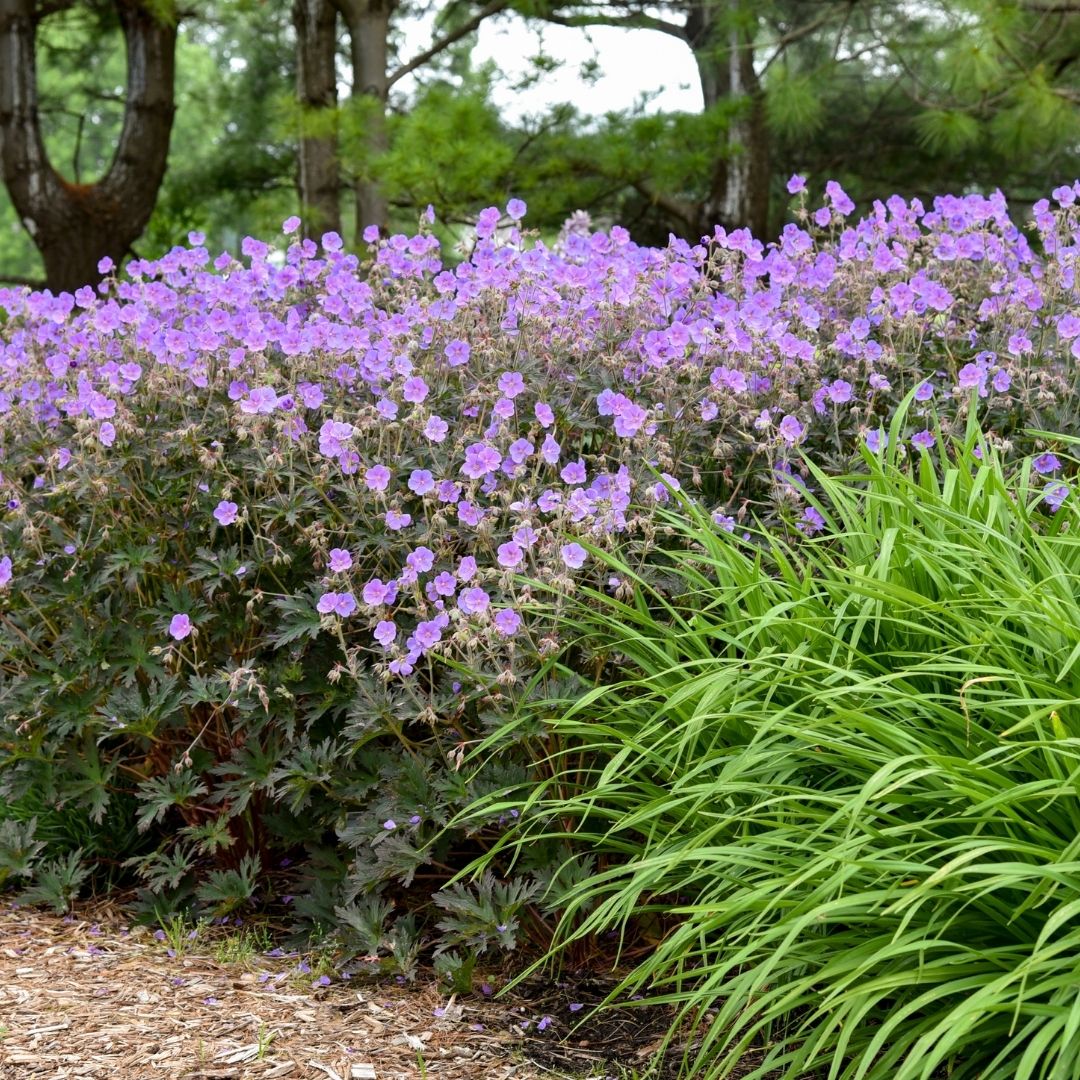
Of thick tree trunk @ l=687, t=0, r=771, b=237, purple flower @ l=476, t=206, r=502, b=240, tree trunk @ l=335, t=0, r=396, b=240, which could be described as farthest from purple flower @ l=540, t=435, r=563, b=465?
thick tree trunk @ l=687, t=0, r=771, b=237

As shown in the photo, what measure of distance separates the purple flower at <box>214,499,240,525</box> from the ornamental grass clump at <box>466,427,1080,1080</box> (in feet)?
2.81

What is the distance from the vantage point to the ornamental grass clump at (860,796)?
2.09 m

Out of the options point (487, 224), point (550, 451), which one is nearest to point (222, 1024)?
point (550, 451)

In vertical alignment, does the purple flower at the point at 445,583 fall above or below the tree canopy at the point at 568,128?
below

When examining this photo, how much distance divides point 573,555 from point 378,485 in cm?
49

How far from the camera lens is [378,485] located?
10.0 feet

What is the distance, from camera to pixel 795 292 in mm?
4211

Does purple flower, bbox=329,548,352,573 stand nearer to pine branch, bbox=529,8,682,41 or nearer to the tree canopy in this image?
the tree canopy

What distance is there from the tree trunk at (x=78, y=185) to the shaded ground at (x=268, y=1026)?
26.5 ft

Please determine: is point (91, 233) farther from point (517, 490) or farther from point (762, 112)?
point (517, 490)

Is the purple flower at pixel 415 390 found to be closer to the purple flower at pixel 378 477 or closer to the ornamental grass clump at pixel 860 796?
the purple flower at pixel 378 477

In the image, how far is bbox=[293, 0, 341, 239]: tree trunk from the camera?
989 centimetres

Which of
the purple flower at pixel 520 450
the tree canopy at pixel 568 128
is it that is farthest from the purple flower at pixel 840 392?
the tree canopy at pixel 568 128

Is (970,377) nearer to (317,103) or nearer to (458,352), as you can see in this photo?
(458,352)
